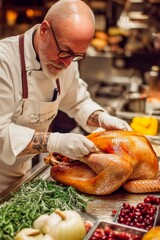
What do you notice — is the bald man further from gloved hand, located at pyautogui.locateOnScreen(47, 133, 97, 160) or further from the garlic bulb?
the garlic bulb

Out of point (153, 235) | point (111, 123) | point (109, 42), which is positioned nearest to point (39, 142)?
point (111, 123)

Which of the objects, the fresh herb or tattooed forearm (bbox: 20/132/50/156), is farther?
tattooed forearm (bbox: 20/132/50/156)

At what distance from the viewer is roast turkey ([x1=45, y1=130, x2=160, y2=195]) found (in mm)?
2391

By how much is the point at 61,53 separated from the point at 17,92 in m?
0.39

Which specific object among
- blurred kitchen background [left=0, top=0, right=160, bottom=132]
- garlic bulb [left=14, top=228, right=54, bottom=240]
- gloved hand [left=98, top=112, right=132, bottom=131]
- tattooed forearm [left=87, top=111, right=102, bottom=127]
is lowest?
blurred kitchen background [left=0, top=0, right=160, bottom=132]

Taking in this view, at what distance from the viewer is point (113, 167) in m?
2.37

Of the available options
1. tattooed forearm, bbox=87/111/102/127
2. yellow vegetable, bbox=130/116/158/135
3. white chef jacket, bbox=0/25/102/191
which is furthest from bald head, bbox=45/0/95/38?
yellow vegetable, bbox=130/116/158/135

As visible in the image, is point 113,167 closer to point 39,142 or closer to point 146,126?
point 39,142

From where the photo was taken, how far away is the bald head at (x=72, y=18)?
2344mm

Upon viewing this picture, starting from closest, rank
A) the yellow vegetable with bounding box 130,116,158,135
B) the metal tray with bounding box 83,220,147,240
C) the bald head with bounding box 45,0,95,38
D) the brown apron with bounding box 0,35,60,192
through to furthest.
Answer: the metal tray with bounding box 83,220,147,240
the bald head with bounding box 45,0,95,38
the brown apron with bounding box 0,35,60,192
the yellow vegetable with bounding box 130,116,158,135

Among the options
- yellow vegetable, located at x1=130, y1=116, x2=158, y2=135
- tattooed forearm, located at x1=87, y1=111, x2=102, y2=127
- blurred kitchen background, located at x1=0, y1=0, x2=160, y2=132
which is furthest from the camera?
blurred kitchen background, located at x1=0, y1=0, x2=160, y2=132

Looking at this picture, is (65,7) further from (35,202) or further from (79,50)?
(35,202)

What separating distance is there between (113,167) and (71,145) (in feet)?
0.86

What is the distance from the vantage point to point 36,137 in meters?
2.46
